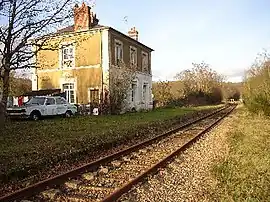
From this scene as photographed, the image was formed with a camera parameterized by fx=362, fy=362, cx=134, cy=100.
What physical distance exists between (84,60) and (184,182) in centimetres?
2540

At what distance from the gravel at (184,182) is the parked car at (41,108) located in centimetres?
1440

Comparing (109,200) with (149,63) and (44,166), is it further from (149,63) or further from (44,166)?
(149,63)

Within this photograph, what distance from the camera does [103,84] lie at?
30906 millimetres

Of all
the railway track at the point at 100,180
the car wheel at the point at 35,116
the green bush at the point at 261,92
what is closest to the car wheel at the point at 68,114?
the car wheel at the point at 35,116

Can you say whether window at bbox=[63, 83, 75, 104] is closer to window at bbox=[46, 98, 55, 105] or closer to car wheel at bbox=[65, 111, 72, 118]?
car wheel at bbox=[65, 111, 72, 118]

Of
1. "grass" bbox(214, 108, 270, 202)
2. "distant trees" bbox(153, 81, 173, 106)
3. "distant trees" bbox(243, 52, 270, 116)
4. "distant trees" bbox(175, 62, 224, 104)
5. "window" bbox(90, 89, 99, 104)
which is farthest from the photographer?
"distant trees" bbox(175, 62, 224, 104)

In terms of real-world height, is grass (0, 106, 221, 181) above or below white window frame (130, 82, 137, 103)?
below

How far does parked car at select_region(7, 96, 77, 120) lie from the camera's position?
23.2m

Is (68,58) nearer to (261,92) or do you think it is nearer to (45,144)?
(261,92)

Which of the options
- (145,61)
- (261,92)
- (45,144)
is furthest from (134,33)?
(45,144)

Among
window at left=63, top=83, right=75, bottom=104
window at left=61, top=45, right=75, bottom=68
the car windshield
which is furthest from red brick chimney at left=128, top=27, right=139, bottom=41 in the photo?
the car windshield

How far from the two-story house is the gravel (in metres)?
20.6

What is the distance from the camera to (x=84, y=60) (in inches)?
1259

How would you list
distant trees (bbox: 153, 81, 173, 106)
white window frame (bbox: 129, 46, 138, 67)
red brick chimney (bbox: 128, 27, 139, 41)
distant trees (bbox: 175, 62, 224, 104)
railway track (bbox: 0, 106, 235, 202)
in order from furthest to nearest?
distant trees (bbox: 175, 62, 224, 104) < distant trees (bbox: 153, 81, 173, 106) < red brick chimney (bbox: 128, 27, 139, 41) < white window frame (bbox: 129, 46, 138, 67) < railway track (bbox: 0, 106, 235, 202)
